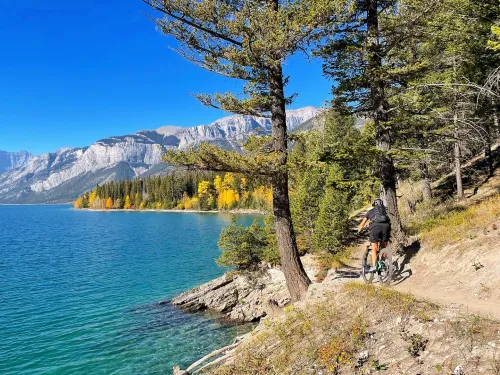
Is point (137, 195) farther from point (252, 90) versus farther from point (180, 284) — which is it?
point (252, 90)

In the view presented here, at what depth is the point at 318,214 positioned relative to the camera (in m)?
26.0

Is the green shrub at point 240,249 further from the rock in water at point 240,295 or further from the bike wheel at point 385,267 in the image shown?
the bike wheel at point 385,267

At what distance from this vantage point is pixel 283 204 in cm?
1115

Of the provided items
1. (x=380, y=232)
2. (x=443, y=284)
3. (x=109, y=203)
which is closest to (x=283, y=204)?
(x=380, y=232)

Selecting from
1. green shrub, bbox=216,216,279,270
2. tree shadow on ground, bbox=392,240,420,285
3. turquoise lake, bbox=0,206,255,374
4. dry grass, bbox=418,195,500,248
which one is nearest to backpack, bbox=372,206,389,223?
tree shadow on ground, bbox=392,240,420,285

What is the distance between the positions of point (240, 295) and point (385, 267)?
1432cm

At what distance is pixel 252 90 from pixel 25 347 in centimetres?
1787

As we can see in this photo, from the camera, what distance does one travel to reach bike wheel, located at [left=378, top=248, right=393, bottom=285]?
1050 cm

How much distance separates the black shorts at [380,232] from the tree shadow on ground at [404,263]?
6.66 feet

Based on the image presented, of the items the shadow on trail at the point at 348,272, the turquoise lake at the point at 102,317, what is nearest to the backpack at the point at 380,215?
the shadow on trail at the point at 348,272

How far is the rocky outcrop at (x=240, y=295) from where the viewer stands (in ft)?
70.4

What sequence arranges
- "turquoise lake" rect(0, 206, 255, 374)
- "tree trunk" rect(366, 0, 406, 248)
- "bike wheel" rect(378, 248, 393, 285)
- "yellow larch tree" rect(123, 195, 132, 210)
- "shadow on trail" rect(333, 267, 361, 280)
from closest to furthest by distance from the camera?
"bike wheel" rect(378, 248, 393, 285) → "tree trunk" rect(366, 0, 406, 248) → "turquoise lake" rect(0, 206, 255, 374) → "shadow on trail" rect(333, 267, 361, 280) → "yellow larch tree" rect(123, 195, 132, 210)

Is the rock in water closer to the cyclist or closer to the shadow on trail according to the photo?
the shadow on trail

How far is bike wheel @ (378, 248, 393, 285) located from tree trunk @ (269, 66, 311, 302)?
2.39 m
